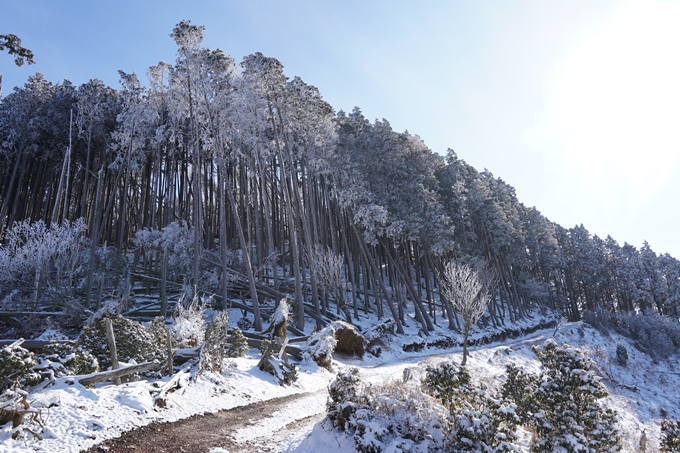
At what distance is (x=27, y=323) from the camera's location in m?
16.9

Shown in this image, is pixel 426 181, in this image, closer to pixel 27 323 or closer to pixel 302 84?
pixel 302 84

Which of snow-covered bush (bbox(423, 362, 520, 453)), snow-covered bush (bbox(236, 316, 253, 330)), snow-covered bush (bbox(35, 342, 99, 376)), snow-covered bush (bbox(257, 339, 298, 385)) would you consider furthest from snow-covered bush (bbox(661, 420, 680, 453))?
snow-covered bush (bbox(236, 316, 253, 330))

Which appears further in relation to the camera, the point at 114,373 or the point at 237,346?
the point at 237,346

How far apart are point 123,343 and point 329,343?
810cm

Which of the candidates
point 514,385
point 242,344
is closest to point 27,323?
point 242,344

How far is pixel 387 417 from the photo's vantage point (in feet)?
22.0

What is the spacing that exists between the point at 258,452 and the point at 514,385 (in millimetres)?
6682

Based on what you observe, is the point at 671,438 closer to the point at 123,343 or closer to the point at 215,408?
the point at 215,408

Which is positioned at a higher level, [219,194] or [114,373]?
[219,194]

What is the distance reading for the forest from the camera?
21562 mm

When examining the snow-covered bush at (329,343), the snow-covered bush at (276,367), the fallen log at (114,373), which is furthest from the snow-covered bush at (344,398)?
the snow-covered bush at (329,343)

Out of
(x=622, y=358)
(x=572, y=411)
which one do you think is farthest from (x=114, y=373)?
(x=622, y=358)

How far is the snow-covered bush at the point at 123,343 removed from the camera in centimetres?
927

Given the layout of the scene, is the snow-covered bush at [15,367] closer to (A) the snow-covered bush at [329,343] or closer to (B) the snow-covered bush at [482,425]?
(B) the snow-covered bush at [482,425]
